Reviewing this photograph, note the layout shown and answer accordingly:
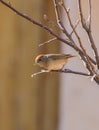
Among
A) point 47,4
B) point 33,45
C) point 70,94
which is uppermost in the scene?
point 47,4

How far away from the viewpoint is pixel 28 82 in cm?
279

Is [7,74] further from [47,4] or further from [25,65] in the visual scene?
[47,4]

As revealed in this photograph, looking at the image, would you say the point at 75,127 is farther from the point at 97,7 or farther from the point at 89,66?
the point at 89,66

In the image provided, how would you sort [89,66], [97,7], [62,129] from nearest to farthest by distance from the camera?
[89,66]
[97,7]
[62,129]

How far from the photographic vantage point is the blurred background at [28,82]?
106 inches

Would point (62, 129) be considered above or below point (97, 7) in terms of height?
below

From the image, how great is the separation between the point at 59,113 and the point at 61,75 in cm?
24

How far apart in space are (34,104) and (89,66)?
207 centimetres

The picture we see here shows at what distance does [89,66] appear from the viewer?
75 cm

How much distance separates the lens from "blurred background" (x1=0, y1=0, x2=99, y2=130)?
8.80 feet

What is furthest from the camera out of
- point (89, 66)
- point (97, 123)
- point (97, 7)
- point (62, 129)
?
point (62, 129)

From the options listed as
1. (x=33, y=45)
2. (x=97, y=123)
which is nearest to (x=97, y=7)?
(x=97, y=123)

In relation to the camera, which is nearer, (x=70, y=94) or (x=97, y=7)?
(x=97, y=7)

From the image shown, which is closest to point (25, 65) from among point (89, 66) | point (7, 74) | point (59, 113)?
point (7, 74)
